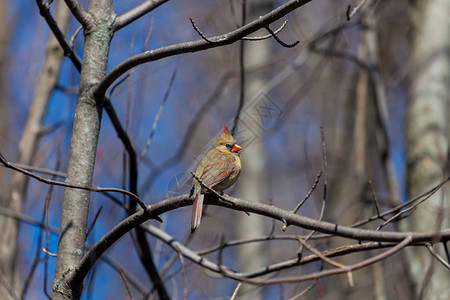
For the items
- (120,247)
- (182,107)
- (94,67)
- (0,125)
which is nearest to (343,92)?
(182,107)

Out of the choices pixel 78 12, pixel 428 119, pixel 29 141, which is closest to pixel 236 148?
pixel 78 12

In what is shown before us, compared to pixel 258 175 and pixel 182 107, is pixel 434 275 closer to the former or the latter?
pixel 258 175

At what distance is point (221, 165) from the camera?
3.44m

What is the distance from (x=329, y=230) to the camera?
5.92 ft

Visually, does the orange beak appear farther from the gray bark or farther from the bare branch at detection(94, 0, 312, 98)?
the gray bark

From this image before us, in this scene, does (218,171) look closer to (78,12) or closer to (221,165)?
(221,165)

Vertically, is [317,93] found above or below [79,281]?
above

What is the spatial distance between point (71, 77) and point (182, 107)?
600cm

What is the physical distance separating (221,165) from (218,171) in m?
0.07

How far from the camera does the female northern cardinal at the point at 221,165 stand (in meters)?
3.36

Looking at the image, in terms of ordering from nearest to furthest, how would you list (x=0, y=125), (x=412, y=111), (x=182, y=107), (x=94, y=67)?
(x=94, y=67) < (x=412, y=111) < (x=0, y=125) < (x=182, y=107)

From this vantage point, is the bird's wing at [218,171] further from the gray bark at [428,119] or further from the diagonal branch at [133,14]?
the gray bark at [428,119]

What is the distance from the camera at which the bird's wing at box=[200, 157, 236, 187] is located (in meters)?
3.33

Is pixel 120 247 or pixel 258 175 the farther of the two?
pixel 120 247
